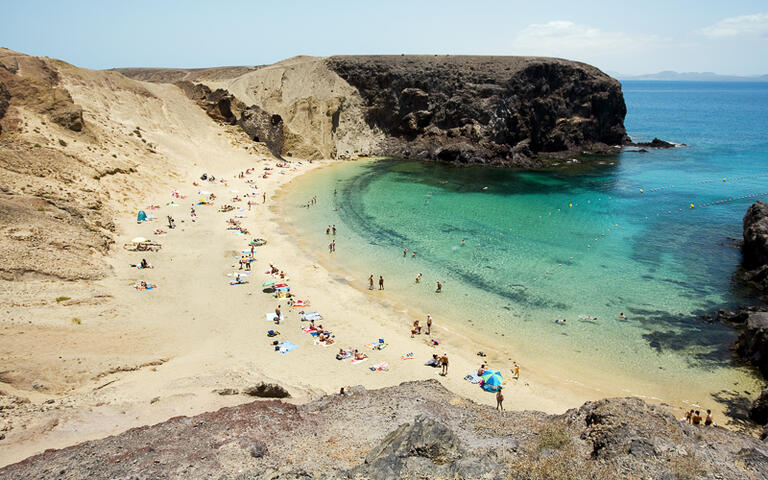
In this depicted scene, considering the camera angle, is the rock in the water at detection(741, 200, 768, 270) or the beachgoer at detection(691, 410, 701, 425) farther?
the rock in the water at detection(741, 200, 768, 270)

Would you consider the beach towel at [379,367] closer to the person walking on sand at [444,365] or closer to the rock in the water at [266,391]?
the person walking on sand at [444,365]

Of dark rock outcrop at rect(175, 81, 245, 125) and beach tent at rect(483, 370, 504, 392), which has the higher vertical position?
dark rock outcrop at rect(175, 81, 245, 125)

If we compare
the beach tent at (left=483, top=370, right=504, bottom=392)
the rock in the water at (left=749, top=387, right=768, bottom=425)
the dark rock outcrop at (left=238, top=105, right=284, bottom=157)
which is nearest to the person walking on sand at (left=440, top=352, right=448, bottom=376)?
the beach tent at (left=483, top=370, right=504, bottom=392)

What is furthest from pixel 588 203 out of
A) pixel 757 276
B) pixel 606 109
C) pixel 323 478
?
pixel 323 478

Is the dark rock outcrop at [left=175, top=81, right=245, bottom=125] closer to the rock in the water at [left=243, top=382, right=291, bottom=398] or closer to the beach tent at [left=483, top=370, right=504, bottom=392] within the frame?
the rock in the water at [left=243, top=382, right=291, bottom=398]

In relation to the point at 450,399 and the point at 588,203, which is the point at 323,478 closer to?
the point at 450,399

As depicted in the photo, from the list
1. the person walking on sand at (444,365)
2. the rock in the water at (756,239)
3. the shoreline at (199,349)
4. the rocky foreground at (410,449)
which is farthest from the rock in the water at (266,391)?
the rock in the water at (756,239)
